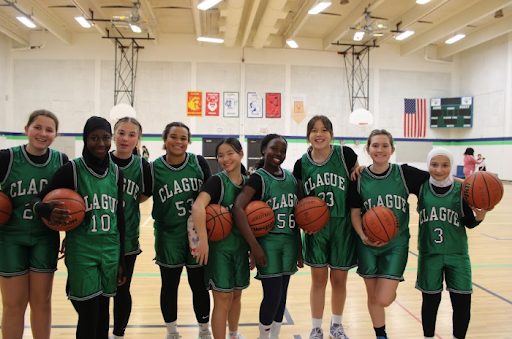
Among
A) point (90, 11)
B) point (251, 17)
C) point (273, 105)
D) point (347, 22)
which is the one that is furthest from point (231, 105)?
point (90, 11)

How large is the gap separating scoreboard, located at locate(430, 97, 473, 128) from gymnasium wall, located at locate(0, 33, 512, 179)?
1.12 feet

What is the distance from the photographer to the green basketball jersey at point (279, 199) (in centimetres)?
236

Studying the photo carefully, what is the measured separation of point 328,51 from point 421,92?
4175mm

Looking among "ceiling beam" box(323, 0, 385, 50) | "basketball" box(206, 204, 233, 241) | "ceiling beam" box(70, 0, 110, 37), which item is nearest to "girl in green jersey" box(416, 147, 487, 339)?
"basketball" box(206, 204, 233, 241)

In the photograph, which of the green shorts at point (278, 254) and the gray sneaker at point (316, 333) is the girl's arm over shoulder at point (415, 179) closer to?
the green shorts at point (278, 254)

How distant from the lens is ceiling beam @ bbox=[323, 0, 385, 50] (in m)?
10.8

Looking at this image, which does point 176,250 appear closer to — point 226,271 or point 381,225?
point 226,271

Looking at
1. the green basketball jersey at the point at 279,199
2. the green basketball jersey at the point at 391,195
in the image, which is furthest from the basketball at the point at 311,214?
the green basketball jersey at the point at 391,195

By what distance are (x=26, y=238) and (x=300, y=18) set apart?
11429 mm

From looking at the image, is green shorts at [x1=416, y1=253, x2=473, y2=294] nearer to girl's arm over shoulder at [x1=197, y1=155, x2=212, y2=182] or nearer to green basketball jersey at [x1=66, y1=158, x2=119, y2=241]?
girl's arm over shoulder at [x1=197, y1=155, x2=212, y2=182]

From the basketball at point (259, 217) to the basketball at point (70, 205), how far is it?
0.89 meters

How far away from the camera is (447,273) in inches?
91.4

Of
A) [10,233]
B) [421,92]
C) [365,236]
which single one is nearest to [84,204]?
[10,233]

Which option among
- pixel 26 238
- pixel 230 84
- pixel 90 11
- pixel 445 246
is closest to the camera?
pixel 26 238
